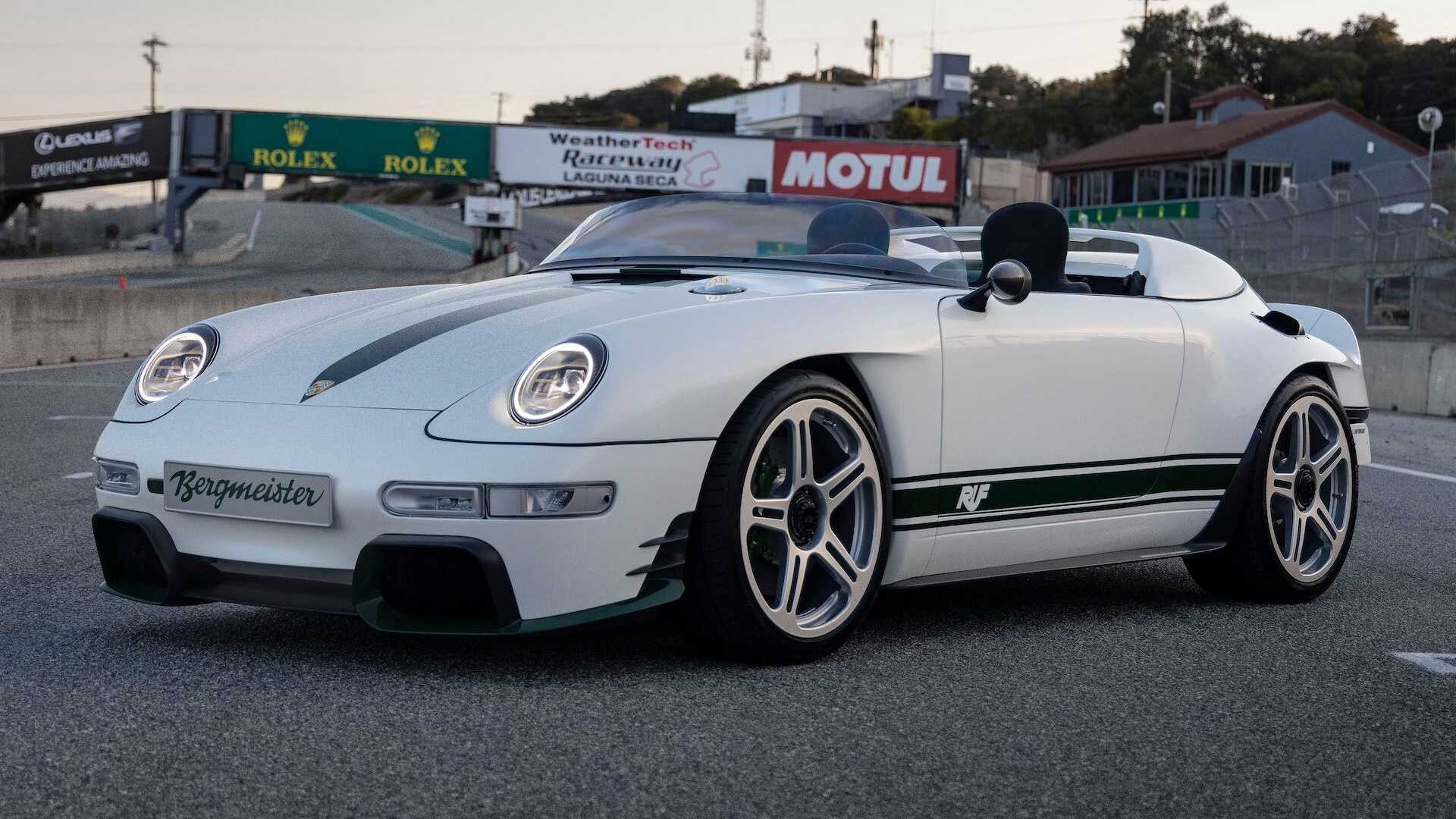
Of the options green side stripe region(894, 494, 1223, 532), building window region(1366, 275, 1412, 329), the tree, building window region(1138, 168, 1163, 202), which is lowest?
green side stripe region(894, 494, 1223, 532)

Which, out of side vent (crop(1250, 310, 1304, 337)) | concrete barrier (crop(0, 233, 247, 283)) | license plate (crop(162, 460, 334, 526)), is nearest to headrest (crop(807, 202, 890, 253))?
side vent (crop(1250, 310, 1304, 337))

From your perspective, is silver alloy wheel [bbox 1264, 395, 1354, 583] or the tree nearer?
silver alloy wheel [bbox 1264, 395, 1354, 583]

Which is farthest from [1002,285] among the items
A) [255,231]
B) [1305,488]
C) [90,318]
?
[255,231]

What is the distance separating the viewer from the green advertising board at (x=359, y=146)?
185 feet

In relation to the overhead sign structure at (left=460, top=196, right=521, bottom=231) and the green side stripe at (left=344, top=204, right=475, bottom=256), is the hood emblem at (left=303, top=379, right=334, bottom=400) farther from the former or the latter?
the green side stripe at (left=344, top=204, right=475, bottom=256)

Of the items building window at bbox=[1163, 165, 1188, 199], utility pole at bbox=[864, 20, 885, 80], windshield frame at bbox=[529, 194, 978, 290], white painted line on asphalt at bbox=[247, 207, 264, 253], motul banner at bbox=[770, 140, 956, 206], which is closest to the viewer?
windshield frame at bbox=[529, 194, 978, 290]

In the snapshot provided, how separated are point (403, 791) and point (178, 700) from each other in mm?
833

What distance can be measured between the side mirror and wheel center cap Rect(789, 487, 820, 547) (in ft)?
2.48

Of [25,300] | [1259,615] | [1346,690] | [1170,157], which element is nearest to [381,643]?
[1346,690]

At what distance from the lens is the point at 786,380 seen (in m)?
3.93

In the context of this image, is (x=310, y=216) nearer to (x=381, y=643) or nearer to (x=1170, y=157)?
(x=1170, y=157)

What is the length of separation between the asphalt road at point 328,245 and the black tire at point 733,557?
102 ft

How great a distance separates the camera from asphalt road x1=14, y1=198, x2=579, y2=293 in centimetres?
4753

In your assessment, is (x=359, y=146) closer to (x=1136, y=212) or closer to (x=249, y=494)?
(x=1136, y=212)
